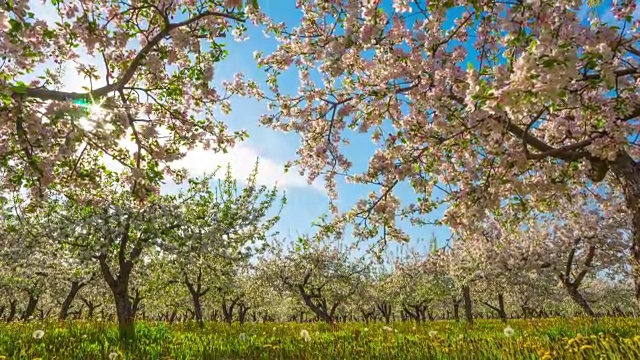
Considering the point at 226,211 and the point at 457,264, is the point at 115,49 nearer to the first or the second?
the point at 226,211

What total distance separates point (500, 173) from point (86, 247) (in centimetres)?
1498

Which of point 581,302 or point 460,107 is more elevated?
point 460,107

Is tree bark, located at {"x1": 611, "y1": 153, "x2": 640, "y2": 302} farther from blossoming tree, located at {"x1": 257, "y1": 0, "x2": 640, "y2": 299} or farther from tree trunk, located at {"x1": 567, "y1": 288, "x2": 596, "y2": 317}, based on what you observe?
tree trunk, located at {"x1": 567, "y1": 288, "x2": 596, "y2": 317}

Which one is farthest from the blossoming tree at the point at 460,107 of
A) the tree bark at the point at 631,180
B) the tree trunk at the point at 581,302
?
the tree trunk at the point at 581,302

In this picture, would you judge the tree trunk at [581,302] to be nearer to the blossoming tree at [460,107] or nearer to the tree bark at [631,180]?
the blossoming tree at [460,107]

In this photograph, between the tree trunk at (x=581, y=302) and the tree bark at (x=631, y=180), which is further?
the tree trunk at (x=581, y=302)

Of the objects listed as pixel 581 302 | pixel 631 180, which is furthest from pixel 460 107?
pixel 581 302

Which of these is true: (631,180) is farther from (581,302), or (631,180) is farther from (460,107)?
(581,302)

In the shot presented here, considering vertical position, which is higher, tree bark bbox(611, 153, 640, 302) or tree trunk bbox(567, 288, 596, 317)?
tree bark bbox(611, 153, 640, 302)

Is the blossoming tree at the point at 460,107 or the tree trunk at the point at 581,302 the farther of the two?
the tree trunk at the point at 581,302

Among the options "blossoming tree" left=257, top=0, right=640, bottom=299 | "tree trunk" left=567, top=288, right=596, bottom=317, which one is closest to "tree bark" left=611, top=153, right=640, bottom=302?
"blossoming tree" left=257, top=0, right=640, bottom=299

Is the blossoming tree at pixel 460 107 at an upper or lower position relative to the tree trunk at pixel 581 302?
upper

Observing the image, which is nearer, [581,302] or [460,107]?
[460,107]

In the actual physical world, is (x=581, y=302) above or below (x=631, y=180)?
below
